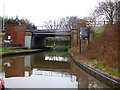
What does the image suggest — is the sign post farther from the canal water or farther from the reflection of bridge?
the canal water

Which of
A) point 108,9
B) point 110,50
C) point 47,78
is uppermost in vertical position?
point 108,9

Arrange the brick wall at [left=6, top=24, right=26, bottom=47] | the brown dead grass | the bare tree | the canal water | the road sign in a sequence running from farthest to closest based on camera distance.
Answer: the brick wall at [left=6, top=24, right=26, bottom=47]
the bare tree
the road sign
the brown dead grass
the canal water

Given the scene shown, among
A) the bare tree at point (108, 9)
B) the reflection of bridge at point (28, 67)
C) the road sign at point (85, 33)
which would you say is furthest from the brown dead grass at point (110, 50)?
the bare tree at point (108, 9)

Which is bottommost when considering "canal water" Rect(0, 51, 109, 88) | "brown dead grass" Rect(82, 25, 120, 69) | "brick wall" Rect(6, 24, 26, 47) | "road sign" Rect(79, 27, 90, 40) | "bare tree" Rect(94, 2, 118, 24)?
"canal water" Rect(0, 51, 109, 88)

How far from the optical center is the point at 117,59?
845cm

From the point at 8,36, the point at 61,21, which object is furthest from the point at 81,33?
the point at 61,21

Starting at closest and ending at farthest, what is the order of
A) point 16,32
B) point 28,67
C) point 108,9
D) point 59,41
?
1. point 28,67
2. point 108,9
3. point 16,32
4. point 59,41

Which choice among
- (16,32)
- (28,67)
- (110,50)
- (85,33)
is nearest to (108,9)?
(85,33)

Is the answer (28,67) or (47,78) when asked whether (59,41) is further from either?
(47,78)

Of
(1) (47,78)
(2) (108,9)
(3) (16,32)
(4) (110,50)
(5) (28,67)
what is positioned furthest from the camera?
(3) (16,32)

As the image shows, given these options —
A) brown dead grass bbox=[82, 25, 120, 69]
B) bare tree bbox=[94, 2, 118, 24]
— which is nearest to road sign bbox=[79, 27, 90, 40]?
brown dead grass bbox=[82, 25, 120, 69]

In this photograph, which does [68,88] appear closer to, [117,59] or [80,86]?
[80,86]

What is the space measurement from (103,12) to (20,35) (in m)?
21.7

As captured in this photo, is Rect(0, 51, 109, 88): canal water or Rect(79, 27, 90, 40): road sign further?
Rect(79, 27, 90, 40): road sign
